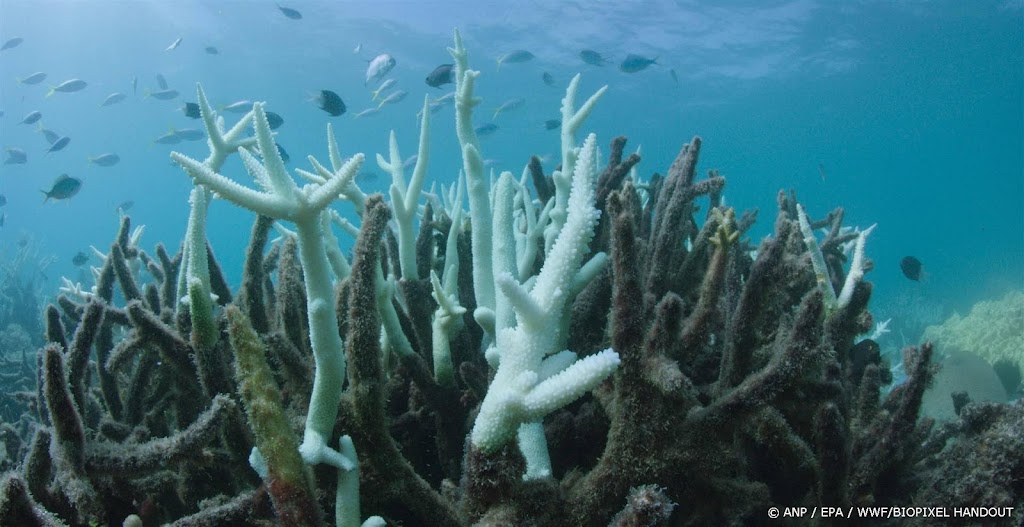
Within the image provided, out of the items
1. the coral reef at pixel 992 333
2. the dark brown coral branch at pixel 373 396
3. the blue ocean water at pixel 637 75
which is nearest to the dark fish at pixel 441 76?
the blue ocean water at pixel 637 75

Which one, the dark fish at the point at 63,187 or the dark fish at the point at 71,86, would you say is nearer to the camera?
the dark fish at the point at 63,187

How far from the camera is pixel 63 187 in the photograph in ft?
31.4

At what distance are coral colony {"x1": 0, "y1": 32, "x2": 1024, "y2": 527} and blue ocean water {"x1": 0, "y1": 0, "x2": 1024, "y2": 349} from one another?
11.5 m

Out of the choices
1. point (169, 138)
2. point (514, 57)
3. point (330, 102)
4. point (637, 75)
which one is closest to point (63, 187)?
point (169, 138)

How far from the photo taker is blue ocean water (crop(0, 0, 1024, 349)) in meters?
30.4

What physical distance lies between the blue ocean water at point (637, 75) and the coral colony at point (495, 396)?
11474 millimetres

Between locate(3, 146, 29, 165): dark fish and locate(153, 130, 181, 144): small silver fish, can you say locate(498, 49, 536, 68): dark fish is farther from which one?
locate(3, 146, 29, 165): dark fish

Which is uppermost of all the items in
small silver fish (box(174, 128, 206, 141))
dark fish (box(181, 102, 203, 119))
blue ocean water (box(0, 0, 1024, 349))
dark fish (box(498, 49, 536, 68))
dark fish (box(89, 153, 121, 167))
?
blue ocean water (box(0, 0, 1024, 349))

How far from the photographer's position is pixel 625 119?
5466 centimetres

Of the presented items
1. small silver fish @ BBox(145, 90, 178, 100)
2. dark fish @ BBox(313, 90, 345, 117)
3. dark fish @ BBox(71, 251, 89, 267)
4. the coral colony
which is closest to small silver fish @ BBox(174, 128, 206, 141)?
small silver fish @ BBox(145, 90, 178, 100)

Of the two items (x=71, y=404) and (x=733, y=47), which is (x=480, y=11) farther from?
(x=71, y=404)

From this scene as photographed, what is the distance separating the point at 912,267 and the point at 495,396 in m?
9.05

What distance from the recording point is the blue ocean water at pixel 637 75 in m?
30.4

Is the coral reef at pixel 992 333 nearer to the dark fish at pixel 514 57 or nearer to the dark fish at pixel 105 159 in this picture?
the dark fish at pixel 514 57
